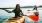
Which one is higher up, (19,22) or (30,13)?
(30,13)

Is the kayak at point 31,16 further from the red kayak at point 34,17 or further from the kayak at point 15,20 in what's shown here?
the kayak at point 15,20

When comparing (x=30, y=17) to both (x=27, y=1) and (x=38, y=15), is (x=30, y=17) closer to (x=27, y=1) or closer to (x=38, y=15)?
(x=38, y=15)

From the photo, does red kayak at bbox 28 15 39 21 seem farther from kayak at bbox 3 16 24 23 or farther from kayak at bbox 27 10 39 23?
kayak at bbox 3 16 24 23

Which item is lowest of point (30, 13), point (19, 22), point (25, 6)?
point (19, 22)

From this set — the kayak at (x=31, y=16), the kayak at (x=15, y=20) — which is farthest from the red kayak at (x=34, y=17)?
the kayak at (x=15, y=20)

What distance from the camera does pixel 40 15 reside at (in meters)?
1.45

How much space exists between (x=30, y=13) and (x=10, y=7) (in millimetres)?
302

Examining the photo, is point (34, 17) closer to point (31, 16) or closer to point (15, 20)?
point (31, 16)

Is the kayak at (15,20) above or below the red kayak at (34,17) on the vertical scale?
below

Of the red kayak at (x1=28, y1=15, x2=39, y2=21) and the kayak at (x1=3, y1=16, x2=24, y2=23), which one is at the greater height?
the red kayak at (x1=28, y1=15, x2=39, y2=21)

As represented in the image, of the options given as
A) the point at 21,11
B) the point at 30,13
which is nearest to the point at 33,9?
the point at 30,13

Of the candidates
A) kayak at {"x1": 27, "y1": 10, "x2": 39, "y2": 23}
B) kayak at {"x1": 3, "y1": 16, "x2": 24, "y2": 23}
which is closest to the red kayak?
kayak at {"x1": 27, "y1": 10, "x2": 39, "y2": 23}

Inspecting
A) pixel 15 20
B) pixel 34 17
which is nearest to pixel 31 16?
pixel 34 17

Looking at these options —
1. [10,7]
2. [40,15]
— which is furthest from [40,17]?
[10,7]
